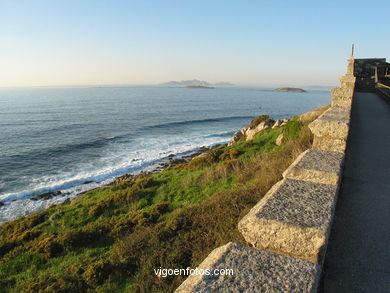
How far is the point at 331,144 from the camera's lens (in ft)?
17.2

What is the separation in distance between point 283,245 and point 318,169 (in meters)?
1.67

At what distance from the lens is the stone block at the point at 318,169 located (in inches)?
139

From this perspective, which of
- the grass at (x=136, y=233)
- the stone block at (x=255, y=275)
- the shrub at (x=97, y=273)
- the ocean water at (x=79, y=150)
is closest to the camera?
the stone block at (x=255, y=275)

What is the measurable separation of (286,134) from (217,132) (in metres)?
23.9

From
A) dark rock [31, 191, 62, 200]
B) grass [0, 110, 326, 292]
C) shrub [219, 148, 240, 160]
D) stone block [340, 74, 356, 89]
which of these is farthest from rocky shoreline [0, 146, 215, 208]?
stone block [340, 74, 356, 89]

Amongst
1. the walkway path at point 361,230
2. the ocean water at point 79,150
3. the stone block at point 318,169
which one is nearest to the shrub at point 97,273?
the stone block at point 318,169

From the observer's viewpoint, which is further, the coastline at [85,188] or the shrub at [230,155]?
the shrub at [230,155]

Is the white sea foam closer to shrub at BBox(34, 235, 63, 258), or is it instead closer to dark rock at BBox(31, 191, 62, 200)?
dark rock at BBox(31, 191, 62, 200)

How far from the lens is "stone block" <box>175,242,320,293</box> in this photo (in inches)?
71.6

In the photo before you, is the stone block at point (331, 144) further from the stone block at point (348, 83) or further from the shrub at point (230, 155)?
the shrub at point (230, 155)

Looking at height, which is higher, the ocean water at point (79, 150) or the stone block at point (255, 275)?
the stone block at point (255, 275)

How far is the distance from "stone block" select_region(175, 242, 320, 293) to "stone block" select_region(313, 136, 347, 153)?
3.75 m

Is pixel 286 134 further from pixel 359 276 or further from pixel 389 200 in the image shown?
pixel 359 276

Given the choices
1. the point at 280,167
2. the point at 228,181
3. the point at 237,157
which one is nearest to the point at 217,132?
the point at 237,157
